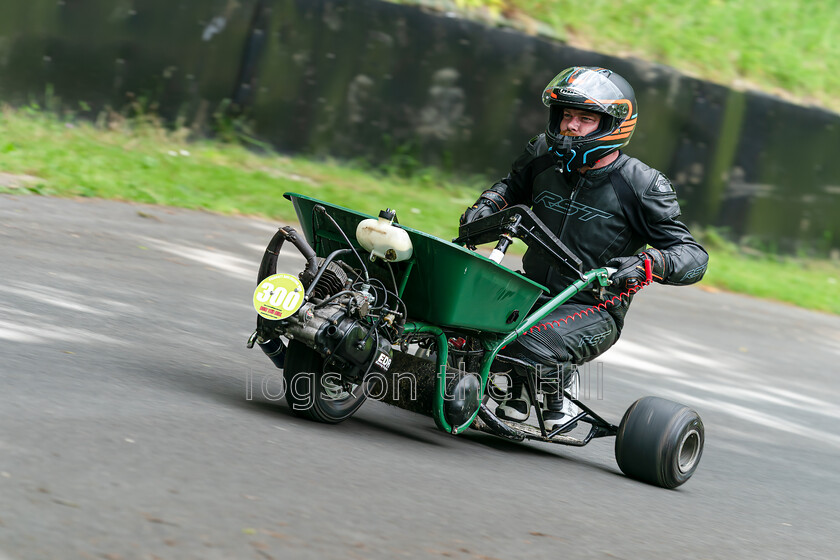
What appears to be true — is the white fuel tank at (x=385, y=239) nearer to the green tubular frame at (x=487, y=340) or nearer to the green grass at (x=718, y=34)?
the green tubular frame at (x=487, y=340)

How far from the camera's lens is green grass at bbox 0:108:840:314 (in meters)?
11.2

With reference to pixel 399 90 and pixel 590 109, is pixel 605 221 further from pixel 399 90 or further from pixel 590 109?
pixel 399 90

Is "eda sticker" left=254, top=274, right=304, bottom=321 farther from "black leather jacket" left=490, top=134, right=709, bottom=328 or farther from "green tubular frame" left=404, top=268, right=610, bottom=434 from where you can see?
"black leather jacket" left=490, top=134, right=709, bottom=328

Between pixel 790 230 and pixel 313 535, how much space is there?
49.1 feet

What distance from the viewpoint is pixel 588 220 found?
19.5 ft

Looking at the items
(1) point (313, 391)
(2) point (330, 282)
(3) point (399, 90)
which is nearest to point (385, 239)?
(2) point (330, 282)

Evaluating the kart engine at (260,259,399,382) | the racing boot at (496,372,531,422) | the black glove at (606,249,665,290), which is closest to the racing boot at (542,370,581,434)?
the racing boot at (496,372,531,422)

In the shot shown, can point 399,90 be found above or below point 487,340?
above

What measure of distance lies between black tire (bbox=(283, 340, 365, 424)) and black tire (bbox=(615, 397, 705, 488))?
57.8 inches

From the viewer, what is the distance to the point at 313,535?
3.71 metres

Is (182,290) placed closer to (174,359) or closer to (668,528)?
(174,359)

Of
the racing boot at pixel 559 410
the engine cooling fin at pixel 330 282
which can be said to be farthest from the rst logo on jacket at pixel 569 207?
the engine cooling fin at pixel 330 282

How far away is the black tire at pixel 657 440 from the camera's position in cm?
577

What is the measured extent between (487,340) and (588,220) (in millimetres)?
919
